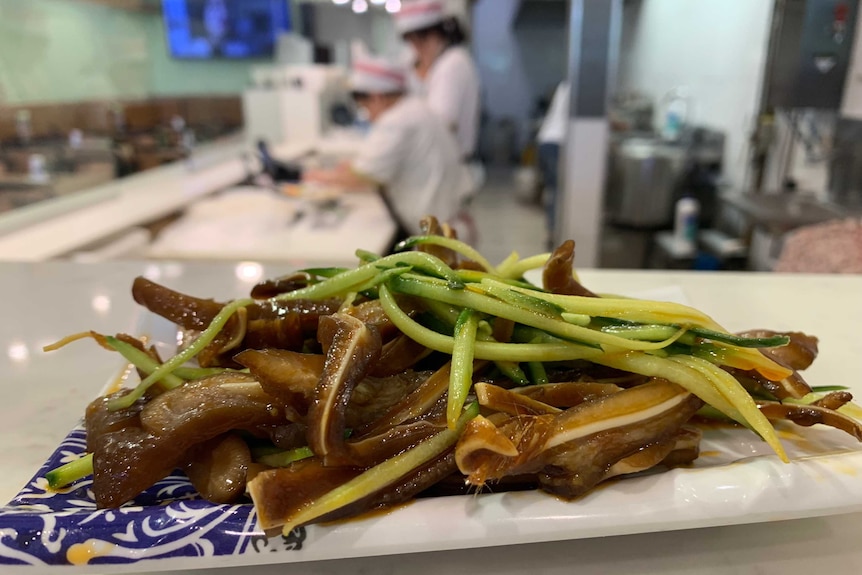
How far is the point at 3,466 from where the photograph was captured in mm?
683

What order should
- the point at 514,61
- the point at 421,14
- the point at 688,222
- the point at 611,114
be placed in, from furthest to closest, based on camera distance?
the point at 514,61
the point at 611,114
the point at 688,222
the point at 421,14

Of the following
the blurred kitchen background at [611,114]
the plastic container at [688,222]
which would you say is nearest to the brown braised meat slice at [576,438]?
the blurred kitchen background at [611,114]

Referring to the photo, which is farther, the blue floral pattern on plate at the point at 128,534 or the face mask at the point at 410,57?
the face mask at the point at 410,57

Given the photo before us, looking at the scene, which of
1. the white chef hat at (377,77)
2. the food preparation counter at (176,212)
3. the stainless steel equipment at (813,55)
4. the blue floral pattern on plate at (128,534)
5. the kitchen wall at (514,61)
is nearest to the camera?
the blue floral pattern on plate at (128,534)

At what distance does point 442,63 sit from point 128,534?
304cm

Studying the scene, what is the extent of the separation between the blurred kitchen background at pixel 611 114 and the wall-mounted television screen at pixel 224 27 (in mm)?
60

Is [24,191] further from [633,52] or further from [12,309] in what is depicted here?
[633,52]

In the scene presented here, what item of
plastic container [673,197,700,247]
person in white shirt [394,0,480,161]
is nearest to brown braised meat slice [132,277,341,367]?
person in white shirt [394,0,480,161]

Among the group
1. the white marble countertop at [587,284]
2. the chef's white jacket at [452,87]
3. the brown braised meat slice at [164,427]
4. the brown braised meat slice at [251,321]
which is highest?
the chef's white jacket at [452,87]

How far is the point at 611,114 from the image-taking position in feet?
12.3

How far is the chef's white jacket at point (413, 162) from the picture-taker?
2.67 meters

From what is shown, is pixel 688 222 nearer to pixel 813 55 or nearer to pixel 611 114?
pixel 611 114

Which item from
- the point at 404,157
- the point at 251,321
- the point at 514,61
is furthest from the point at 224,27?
the point at 251,321

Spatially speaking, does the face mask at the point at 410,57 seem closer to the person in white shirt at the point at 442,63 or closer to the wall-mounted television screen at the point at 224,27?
the person in white shirt at the point at 442,63
